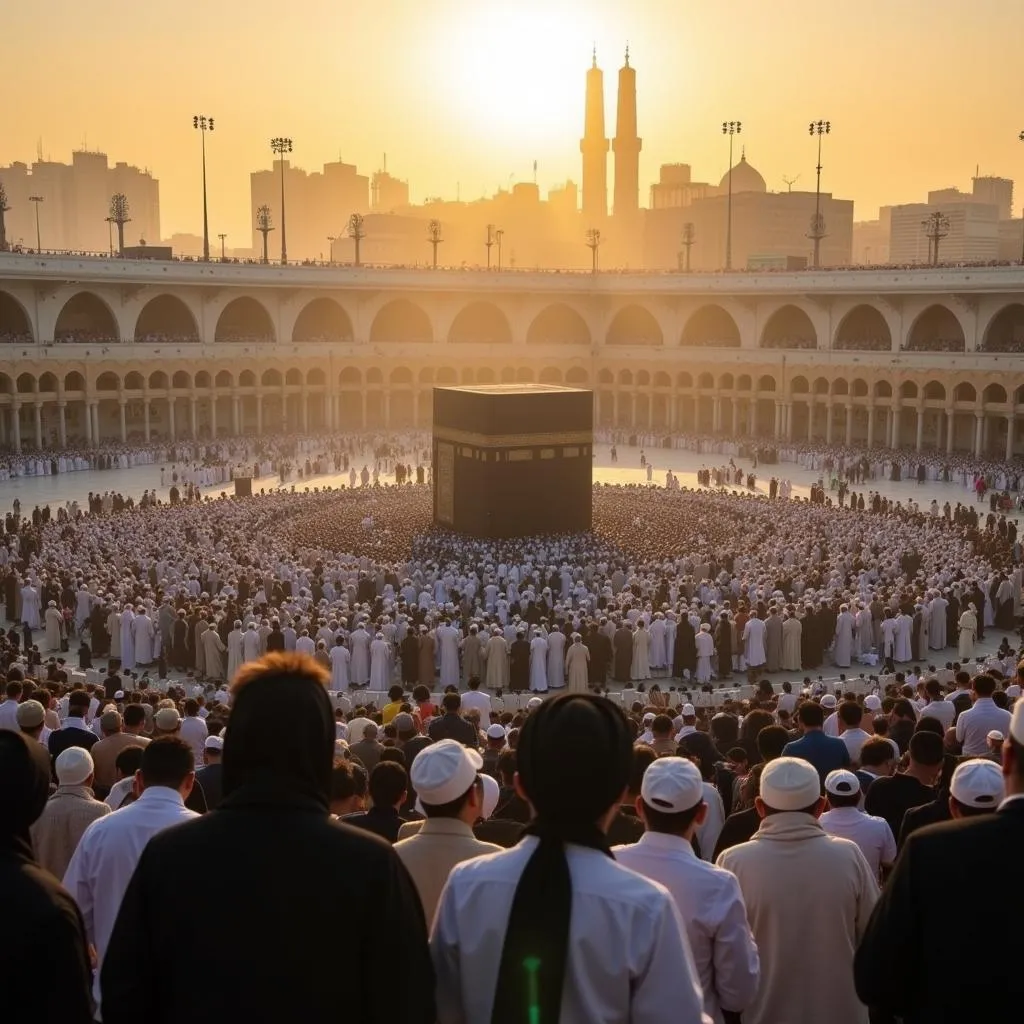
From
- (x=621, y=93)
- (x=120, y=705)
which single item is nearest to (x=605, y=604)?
(x=120, y=705)

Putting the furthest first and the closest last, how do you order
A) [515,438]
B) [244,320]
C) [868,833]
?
1. [244,320]
2. [515,438]
3. [868,833]

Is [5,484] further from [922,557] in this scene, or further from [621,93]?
[621,93]

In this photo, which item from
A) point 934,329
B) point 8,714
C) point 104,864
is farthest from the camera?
point 934,329

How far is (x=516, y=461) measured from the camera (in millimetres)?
26578

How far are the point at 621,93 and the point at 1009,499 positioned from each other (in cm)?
10004

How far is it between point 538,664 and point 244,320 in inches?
1611

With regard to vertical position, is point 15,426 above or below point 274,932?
below

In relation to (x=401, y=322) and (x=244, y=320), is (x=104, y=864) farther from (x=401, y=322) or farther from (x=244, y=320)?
(x=401, y=322)

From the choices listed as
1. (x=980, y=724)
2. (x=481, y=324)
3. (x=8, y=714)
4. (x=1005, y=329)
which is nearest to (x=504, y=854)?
(x=980, y=724)

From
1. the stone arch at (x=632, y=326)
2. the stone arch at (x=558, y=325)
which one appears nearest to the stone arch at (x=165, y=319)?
the stone arch at (x=558, y=325)

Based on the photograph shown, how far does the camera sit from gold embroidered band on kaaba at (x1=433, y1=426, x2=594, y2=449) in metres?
26.3

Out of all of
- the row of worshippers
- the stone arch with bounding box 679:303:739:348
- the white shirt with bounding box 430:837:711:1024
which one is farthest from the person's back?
the stone arch with bounding box 679:303:739:348

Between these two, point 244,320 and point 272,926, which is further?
point 244,320

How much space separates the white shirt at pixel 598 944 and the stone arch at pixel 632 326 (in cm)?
5674
